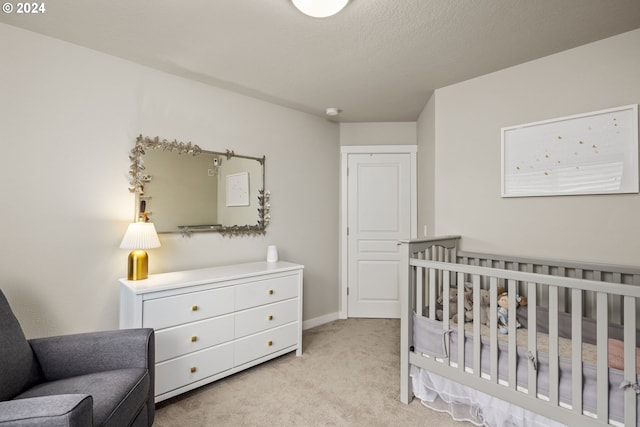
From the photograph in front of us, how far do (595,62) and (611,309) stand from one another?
1.57 metres

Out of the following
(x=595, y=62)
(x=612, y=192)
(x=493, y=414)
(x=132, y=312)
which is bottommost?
(x=493, y=414)

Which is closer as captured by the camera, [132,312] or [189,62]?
[132,312]

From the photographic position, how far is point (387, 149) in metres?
3.65

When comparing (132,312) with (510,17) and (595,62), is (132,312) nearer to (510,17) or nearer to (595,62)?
(510,17)

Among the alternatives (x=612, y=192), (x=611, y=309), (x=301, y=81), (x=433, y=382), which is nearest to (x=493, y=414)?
(x=433, y=382)

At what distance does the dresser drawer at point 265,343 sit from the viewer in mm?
2287

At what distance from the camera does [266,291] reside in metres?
2.46

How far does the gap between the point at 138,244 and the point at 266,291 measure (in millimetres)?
978

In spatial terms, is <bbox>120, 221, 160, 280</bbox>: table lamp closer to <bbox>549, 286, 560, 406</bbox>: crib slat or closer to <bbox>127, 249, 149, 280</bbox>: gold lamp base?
<bbox>127, 249, 149, 280</bbox>: gold lamp base

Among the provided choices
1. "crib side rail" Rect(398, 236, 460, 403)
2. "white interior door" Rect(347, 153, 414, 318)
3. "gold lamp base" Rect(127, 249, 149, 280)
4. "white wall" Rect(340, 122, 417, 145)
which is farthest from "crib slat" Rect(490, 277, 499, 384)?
"white wall" Rect(340, 122, 417, 145)

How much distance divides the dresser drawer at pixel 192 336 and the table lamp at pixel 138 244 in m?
0.45

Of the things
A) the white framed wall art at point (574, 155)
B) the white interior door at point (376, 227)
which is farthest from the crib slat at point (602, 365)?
the white interior door at point (376, 227)

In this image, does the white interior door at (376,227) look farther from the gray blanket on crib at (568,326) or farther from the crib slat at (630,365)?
the crib slat at (630,365)

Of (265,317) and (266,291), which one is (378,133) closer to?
(266,291)
